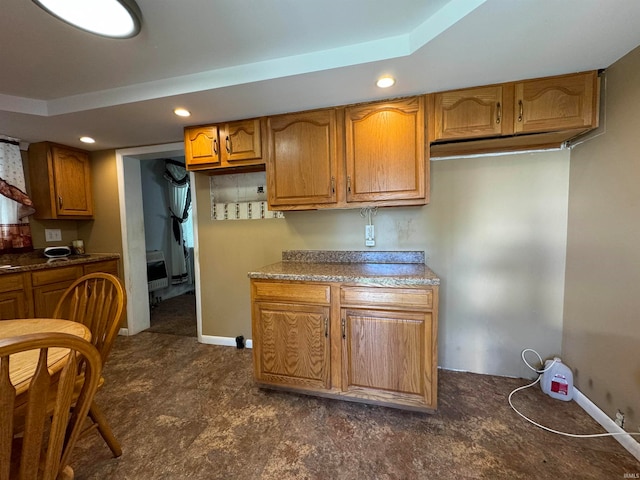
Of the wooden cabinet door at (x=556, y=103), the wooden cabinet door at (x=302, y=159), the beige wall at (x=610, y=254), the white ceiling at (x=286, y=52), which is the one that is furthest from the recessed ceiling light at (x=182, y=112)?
the beige wall at (x=610, y=254)

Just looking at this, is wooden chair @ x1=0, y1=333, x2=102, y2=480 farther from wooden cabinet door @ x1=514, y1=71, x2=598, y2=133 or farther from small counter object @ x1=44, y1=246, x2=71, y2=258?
small counter object @ x1=44, y1=246, x2=71, y2=258

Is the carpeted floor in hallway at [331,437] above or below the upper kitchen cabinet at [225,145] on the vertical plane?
below

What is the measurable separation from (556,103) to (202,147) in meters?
2.51

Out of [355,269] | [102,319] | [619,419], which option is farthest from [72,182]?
[619,419]

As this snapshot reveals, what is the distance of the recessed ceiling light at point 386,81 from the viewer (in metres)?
1.61

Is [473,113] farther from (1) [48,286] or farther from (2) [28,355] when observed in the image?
(1) [48,286]

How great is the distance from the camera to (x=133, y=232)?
3.09 m

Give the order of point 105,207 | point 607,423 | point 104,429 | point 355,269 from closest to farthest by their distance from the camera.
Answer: point 104,429, point 607,423, point 355,269, point 105,207

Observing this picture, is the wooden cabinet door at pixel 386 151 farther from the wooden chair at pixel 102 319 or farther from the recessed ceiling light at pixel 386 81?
the wooden chair at pixel 102 319

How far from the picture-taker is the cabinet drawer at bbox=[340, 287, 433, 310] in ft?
5.24

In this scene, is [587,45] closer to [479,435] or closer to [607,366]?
[607,366]

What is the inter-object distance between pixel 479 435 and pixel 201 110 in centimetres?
280

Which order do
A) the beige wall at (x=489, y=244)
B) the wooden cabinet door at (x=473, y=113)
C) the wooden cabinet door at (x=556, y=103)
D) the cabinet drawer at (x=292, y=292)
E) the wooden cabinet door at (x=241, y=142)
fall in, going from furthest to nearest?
the wooden cabinet door at (x=241, y=142) → the beige wall at (x=489, y=244) → the cabinet drawer at (x=292, y=292) → the wooden cabinet door at (x=473, y=113) → the wooden cabinet door at (x=556, y=103)

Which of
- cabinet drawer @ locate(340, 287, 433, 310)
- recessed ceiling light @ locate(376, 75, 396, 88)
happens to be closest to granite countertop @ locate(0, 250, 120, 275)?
cabinet drawer @ locate(340, 287, 433, 310)
